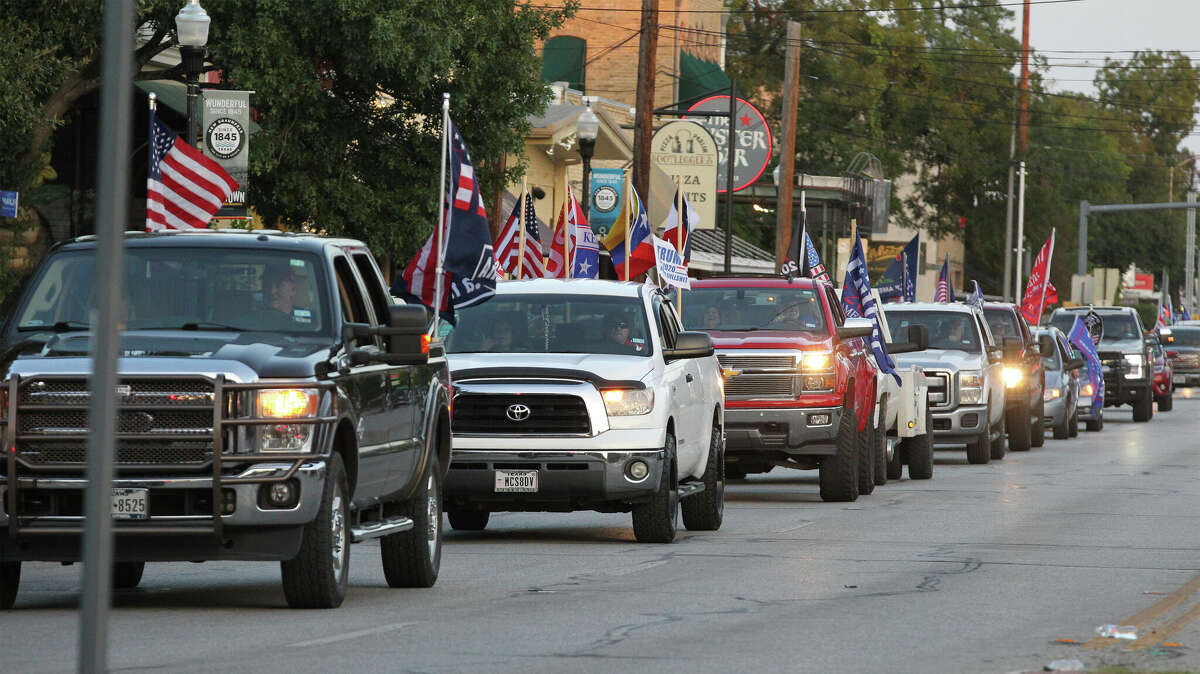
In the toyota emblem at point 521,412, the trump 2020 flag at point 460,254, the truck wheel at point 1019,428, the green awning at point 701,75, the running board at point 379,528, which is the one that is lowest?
the truck wheel at point 1019,428

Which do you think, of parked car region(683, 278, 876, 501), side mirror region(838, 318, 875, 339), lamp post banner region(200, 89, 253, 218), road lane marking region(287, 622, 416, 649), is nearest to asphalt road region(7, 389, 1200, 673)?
road lane marking region(287, 622, 416, 649)

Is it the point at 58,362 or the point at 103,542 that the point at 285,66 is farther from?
the point at 103,542

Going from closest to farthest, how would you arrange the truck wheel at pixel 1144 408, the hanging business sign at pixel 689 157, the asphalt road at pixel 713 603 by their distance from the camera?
the asphalt road at pixel 713 603, the truck wheel at pixel 1144 408, the hanging business sign at pixel 689 157

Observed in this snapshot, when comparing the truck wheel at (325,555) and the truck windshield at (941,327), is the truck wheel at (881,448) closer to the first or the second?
the truck windshield at (941,327)

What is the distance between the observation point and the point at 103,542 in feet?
17.8

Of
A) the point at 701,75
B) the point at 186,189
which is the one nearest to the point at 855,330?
the point at 186,189

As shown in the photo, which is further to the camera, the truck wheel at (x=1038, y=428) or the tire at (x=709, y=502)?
the truck wheel at (x=1038, y=428)

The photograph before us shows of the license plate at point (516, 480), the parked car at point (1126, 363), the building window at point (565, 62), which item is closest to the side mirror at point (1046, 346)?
the parked car at point (1126, 363)

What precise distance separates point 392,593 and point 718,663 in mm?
3537

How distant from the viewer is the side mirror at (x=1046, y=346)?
1329 inches

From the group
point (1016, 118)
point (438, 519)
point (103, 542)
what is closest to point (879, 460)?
point (438, 519)

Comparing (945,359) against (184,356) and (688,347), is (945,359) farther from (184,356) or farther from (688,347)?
(184,356)

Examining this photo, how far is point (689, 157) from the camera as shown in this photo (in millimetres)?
47500

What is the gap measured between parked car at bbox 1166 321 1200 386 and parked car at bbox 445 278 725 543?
43.3 meters
